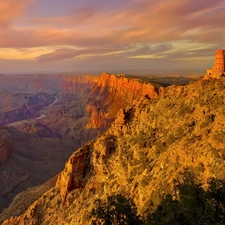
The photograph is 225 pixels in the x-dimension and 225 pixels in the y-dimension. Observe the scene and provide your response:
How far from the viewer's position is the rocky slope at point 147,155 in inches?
1014

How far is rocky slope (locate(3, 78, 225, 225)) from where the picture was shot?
84.5 feet

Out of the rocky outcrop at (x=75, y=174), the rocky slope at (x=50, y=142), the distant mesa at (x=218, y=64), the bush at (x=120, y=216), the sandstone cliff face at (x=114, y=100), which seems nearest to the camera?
the bush at (x=120, y=216)

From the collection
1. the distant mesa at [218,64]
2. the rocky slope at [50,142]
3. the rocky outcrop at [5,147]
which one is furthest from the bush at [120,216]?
the rocky outcrop at [5,147]

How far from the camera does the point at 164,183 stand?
25578 mm

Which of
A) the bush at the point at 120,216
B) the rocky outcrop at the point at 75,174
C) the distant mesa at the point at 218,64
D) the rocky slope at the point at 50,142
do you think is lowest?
the rocky slope at the point at 50,142

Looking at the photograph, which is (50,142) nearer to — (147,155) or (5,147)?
(5,147)

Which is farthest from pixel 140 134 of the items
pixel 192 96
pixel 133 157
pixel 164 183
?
pixel 164 183

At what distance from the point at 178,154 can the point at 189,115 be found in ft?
32.6

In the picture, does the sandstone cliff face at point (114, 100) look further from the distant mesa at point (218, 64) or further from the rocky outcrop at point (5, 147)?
the distant mesa at point (218, 64)

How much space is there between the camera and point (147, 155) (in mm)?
35719

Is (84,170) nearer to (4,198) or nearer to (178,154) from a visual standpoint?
(178,154)

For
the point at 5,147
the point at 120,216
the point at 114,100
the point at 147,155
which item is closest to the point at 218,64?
the point at 147,155

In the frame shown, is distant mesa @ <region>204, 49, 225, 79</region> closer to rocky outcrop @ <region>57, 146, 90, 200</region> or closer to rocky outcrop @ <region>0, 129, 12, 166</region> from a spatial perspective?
rocky outcrop @ <region>57, 146, 90, 200</region>

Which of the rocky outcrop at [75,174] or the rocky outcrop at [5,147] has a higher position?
the rocky outcrop at [75,174]
